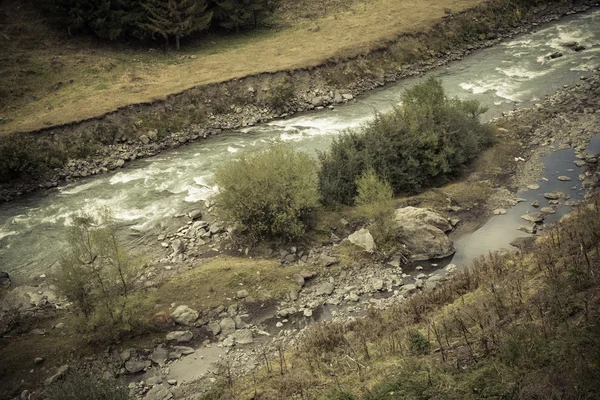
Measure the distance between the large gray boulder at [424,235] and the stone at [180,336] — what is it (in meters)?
9.86

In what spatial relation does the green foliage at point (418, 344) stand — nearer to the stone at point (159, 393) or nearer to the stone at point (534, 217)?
the stone at point (159, 393)

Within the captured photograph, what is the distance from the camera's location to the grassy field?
36.9 meters

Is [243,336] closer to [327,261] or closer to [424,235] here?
[327,261]

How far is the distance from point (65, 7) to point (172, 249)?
109 ft

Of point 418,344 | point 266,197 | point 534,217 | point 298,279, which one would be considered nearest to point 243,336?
point 298,279

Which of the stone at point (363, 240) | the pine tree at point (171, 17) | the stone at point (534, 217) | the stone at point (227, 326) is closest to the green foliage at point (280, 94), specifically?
the pine tree at point (171, 17)

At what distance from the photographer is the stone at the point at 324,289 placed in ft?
65.2

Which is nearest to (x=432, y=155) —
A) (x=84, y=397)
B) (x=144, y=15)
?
(x=84, y=397)

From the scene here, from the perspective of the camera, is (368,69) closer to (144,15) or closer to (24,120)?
(144,15)

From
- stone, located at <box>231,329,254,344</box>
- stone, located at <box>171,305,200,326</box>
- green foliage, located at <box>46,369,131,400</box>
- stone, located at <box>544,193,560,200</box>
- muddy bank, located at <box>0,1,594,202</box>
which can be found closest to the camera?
green foliage, located at <box>46,369,131,400</box>

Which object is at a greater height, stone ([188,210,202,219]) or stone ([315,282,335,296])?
stone ([188,210,202,219])

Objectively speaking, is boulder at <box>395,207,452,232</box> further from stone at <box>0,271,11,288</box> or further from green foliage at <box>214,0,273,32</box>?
green foliage at <box>214,0,273,32</box>

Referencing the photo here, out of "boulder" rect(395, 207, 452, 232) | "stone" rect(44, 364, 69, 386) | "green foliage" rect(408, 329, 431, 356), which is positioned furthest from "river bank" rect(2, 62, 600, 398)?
"green foliage" rect(408, 329, 431, 356)

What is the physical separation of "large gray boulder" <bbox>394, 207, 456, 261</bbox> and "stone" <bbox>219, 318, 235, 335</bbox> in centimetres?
827
